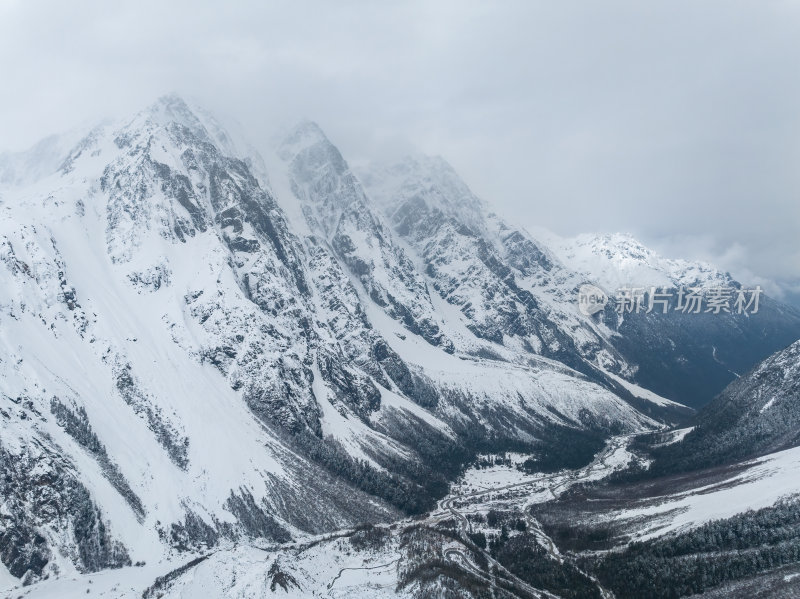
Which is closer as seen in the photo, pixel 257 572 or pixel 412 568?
pixel 257 572

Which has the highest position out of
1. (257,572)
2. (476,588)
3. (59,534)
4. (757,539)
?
(59,534)

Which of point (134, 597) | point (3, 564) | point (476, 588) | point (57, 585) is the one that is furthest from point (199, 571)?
point (476, 588)

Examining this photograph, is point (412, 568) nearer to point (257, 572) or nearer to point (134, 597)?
point (257, 572)

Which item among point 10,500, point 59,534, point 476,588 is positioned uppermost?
point 10,500

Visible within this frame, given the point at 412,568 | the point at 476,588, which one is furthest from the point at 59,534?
the point at 476,588

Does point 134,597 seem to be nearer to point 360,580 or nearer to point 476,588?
point 360,580

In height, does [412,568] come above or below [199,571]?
below
